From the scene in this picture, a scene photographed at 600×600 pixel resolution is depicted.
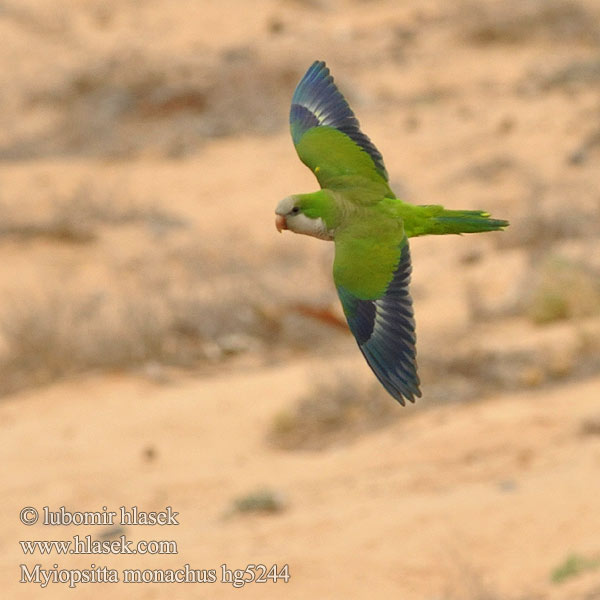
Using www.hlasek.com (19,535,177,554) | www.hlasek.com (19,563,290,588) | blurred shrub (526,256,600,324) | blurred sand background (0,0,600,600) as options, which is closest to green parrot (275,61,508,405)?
blurred sand background (0,0,600,600)

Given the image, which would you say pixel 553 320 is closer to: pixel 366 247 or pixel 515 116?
pixel 366 247

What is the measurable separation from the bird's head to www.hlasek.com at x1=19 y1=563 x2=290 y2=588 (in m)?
2.98

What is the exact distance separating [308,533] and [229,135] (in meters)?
11.5

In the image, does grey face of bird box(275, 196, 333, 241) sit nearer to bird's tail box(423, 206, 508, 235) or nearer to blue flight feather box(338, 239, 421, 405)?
blue flight feather box(338, 239, 421, 405)

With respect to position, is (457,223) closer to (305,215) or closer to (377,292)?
(377,292)

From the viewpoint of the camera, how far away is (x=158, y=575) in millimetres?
6883

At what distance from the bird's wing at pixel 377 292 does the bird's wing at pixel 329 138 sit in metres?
0.30

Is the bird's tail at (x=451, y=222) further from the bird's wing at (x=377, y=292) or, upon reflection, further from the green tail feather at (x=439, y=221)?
the bird's wing at (x=377, y=292)

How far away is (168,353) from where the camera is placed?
1084cm

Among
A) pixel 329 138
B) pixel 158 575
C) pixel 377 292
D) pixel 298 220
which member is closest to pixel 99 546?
pixel 158 575

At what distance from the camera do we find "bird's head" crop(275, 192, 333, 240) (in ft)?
13.1

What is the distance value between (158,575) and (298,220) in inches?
131

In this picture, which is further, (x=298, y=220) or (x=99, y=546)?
(x=99, y=546)

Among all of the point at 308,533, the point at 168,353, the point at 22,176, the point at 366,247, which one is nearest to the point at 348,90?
the point at 22,176
